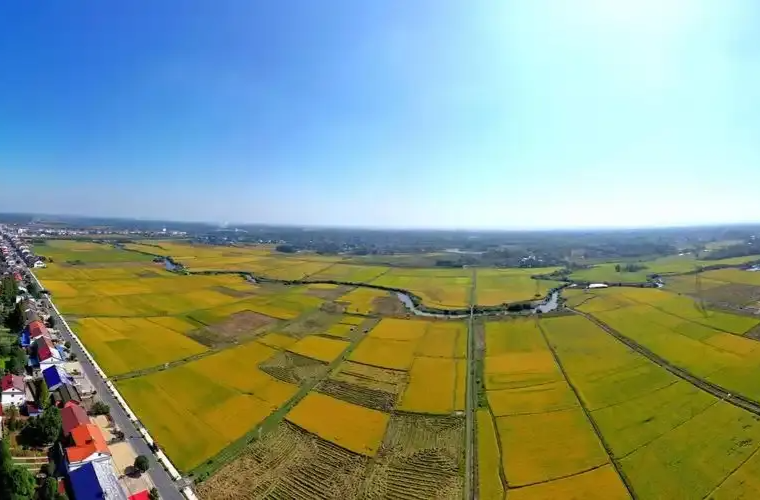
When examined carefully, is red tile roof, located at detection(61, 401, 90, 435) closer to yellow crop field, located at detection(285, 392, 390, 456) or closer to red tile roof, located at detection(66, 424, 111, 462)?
red tile roof, located at detection(66, 424, 111, 462)

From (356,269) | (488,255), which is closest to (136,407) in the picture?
(356,269)

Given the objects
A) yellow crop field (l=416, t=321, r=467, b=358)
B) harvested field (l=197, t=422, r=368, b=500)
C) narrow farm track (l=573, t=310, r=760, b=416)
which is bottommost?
harvested field (l=197, t=422, r=368, b=500)

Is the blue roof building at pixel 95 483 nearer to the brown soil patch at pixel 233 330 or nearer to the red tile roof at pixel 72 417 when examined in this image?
the red tile roof at pixel 72 417

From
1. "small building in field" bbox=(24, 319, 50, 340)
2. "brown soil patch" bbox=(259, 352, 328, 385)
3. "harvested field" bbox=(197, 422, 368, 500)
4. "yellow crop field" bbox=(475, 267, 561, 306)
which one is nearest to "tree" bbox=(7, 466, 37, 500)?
"harvested field" bbox=(197, 422, 368, 500)

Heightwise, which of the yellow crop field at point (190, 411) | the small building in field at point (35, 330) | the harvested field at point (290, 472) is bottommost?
the harvested field at point (290, 472)

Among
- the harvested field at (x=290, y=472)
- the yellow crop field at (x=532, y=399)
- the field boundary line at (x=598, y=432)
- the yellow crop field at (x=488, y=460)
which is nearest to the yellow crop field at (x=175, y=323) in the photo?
the harvested field at (x=290, y=472)

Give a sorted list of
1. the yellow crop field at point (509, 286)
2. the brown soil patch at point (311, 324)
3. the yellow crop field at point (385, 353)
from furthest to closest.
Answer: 1. the yellow crop field at point (509, 286)
2. the brown soil patch at point (311, 324)
3. the yellow crop field at point (385, 353)

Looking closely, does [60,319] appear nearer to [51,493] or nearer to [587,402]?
[51,493]
